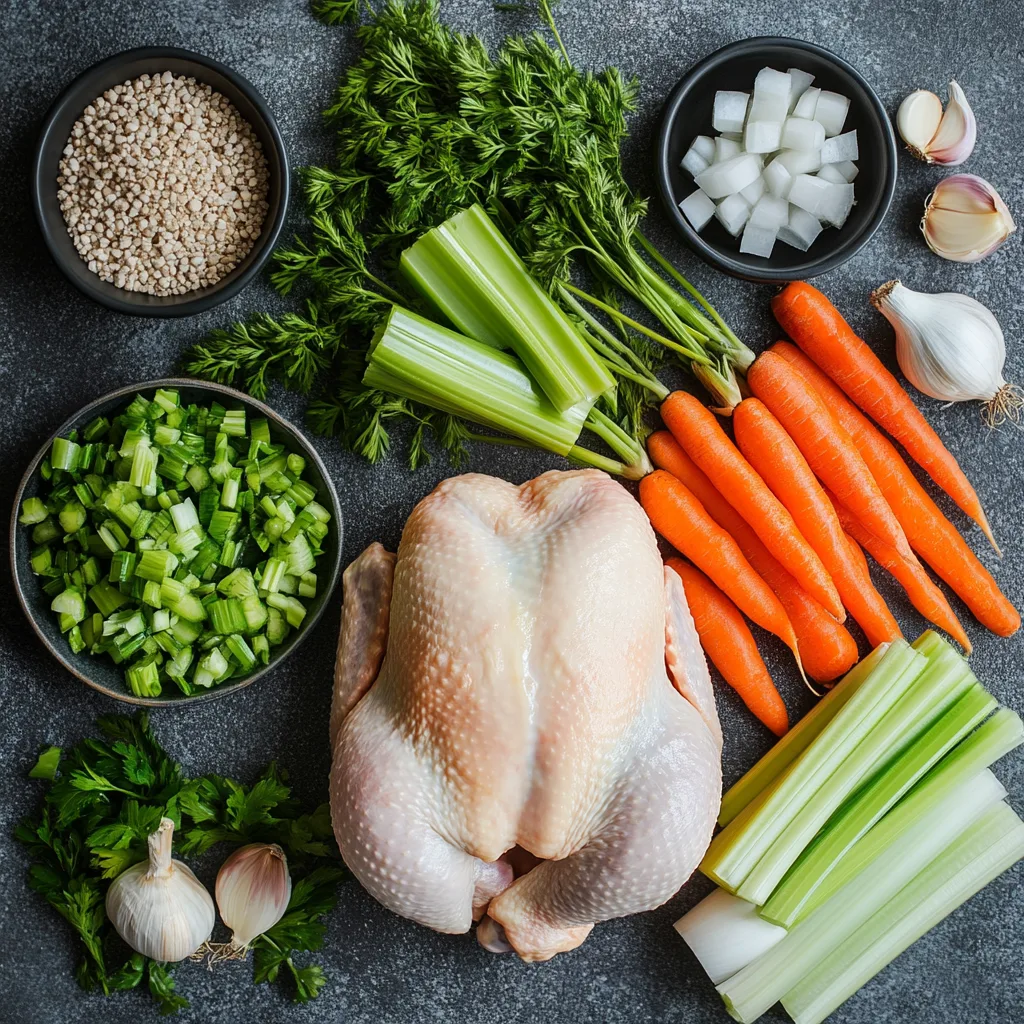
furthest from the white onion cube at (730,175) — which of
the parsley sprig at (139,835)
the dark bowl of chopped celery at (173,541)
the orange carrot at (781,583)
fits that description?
the parsley sprig at (139,835)

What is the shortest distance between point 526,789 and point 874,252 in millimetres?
1422

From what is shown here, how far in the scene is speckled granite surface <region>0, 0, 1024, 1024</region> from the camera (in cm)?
201

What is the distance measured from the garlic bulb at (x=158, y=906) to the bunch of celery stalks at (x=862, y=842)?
1.06 meters

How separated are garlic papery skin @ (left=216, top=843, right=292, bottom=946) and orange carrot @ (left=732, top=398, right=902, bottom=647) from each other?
1344mm

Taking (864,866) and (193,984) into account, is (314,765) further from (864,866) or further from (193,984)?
(864,866)

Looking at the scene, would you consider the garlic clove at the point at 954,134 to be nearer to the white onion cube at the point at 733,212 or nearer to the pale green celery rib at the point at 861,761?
the white onion cube at the point at 733,212

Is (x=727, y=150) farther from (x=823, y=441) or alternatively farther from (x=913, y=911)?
(x=913, y=911)

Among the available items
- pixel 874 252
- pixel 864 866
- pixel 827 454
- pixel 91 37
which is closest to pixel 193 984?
pixel 864 866

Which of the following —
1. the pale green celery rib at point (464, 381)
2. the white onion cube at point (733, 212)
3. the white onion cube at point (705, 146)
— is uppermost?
the white onion cube at point (705, 146)

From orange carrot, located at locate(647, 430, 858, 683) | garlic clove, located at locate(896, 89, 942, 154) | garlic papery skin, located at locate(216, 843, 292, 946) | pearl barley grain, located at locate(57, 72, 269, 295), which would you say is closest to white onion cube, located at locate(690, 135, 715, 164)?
garlic clove, located at locate(896, 89, 942, 154)

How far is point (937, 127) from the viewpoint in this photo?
2.07 metres

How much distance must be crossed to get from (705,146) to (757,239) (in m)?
0.23

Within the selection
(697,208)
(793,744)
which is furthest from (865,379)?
(793,744)

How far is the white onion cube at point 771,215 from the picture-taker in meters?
2.00
